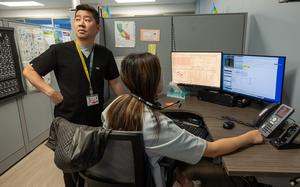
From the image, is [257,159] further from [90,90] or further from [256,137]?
[90,90]

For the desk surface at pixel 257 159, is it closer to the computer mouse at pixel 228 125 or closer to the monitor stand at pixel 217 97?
the computer mouse at pixel 228 125

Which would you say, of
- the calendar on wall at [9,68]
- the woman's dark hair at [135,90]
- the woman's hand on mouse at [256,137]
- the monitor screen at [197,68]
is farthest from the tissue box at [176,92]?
the calendar on wall at [9,68]

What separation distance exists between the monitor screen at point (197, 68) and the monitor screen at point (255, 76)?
7 centimetres

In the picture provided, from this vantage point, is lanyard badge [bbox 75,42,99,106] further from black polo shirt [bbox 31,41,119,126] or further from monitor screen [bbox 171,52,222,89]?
monitor screen [bbox 171,52,222,89]

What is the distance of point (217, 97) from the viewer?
5.95 ft

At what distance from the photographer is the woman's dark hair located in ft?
2.89

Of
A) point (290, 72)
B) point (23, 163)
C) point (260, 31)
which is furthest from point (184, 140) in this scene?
point (23, 163)

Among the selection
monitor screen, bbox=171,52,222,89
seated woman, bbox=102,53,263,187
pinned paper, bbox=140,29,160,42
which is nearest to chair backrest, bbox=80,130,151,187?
seated woman, bbox=102,53,263,187

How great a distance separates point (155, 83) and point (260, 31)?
128 cm

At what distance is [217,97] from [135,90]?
3.49 ft

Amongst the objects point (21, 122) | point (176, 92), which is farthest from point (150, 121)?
point (21, 122)

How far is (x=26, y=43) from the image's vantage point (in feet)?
8.18

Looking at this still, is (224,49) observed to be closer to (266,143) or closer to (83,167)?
(266,143)

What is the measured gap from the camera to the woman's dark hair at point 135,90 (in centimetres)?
88
